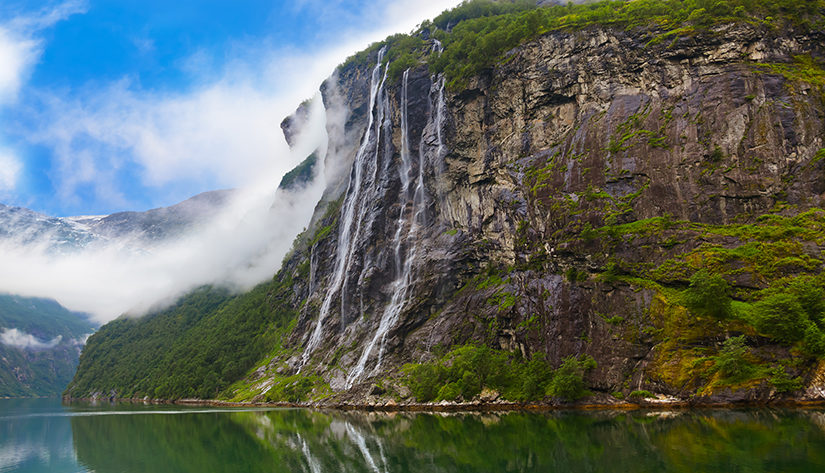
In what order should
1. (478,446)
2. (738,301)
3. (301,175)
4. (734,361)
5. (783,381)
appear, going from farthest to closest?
(301,175)
(738,301)
(734,361)
(783,381)
(478,446)

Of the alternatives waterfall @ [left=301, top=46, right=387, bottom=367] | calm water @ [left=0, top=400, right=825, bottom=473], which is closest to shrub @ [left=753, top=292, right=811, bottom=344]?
calm water @ [left=0, top=400, right=825, bottom=473]

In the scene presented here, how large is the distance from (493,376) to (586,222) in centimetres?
1902

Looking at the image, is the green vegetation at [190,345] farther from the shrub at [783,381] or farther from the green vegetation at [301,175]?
the shrub at [783,381]

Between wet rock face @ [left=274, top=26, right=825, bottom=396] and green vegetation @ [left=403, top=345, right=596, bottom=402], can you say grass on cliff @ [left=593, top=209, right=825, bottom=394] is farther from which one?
green vegetation @ [left=403, top=345, right=596, bottom=402]

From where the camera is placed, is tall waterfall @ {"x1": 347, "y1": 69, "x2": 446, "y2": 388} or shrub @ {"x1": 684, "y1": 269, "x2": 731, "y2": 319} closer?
shrub @ {"x1": 684, "y1": 269, "x2": 731, "y2": 319}

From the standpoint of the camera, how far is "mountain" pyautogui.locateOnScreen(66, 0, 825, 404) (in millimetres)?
38312

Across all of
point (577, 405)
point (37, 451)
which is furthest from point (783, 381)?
point (37, 451)

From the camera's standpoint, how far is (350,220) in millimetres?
86312

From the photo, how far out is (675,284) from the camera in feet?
137

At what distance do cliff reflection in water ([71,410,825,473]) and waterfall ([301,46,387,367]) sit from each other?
42532mm

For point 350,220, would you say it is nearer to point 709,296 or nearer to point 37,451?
point 37,451

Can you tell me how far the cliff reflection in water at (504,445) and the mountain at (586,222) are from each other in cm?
866

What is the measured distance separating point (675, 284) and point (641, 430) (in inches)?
825

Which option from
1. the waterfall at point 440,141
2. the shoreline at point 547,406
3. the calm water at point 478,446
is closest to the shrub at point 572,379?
the shoreline at point 547,406
